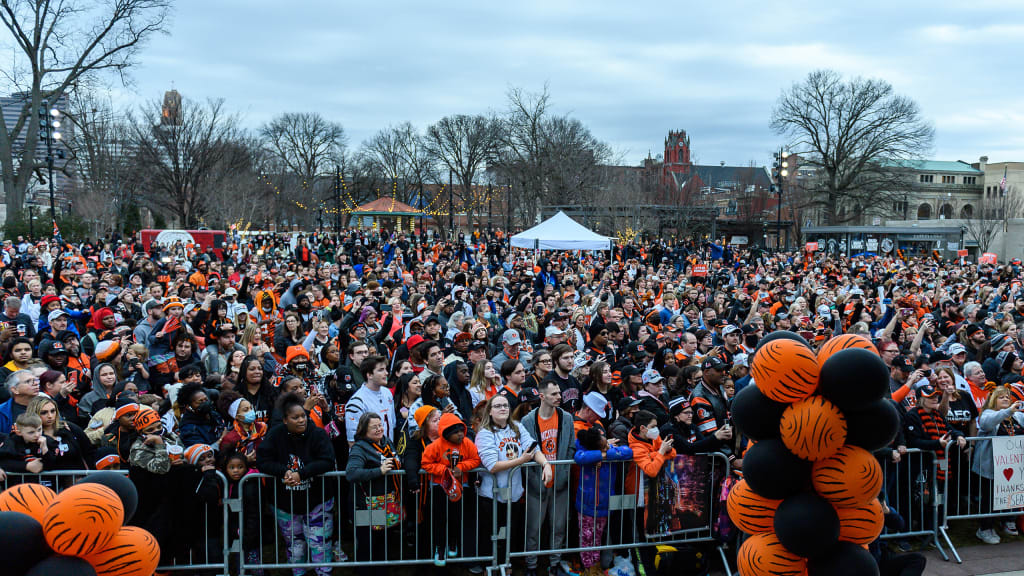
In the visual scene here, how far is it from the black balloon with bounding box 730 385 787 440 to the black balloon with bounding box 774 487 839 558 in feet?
1.20

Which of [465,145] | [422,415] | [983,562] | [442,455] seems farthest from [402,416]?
[465,145]

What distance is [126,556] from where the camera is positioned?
2662mm

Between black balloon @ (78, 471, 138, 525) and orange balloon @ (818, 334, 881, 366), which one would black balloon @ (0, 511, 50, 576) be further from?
orange balloon @ (818, 334, 881, 366)

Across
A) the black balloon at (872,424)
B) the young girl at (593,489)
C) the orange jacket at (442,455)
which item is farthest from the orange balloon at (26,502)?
the young girl at (593,489)

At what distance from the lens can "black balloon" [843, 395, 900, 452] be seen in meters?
3.55

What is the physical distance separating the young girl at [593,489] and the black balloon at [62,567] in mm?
3581

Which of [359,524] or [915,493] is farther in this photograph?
[915,493]

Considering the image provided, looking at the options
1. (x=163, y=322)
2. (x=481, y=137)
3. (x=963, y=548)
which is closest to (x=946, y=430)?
(x=963, y=548)

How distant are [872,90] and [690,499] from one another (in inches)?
2183

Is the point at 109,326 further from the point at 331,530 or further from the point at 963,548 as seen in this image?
the point at 963,548

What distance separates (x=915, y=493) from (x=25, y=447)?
23.3 ft

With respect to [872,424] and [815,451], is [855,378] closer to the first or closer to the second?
[872,424]

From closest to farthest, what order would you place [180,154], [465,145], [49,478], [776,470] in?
1. [776,470]
2. [49,478]
3. [180,154]
4. [465,145]

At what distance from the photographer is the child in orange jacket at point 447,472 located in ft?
16.9
